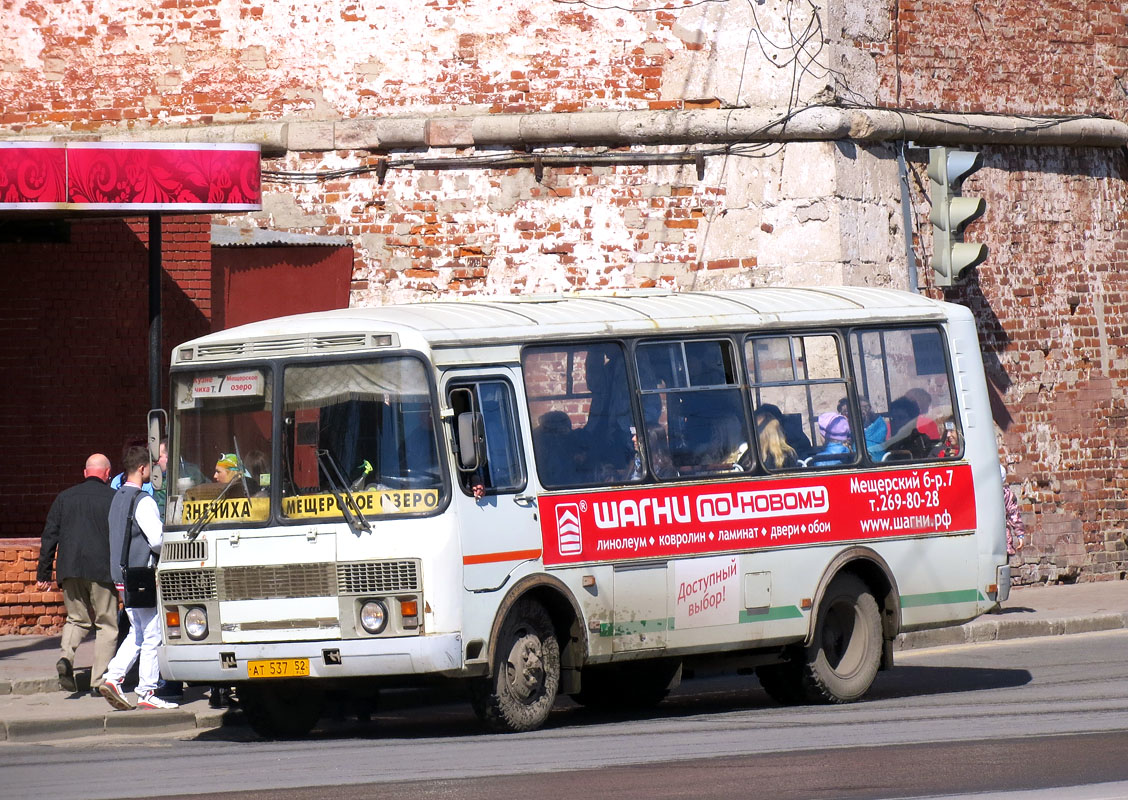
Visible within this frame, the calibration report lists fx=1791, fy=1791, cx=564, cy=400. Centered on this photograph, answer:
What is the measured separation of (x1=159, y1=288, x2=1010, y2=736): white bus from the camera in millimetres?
10648

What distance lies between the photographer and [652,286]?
59.6 feet

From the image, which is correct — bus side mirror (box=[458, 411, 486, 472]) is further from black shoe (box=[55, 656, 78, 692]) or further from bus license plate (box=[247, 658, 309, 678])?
black shoe (box=[55, 656, 78, 692])

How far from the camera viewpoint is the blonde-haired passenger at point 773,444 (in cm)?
1230

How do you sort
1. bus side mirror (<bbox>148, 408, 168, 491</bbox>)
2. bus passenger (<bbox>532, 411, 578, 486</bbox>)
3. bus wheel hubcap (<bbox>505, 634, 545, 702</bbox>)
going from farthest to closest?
bus side mirror (<bbox>148, 408, 168, 491</bbox>), bus passenger (<bbox>532, 411, 578, 486</bbox>), bus wheel hubcap (<bbox>505, 634, 545, 702</bbox>)

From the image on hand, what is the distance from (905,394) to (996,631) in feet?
14.2

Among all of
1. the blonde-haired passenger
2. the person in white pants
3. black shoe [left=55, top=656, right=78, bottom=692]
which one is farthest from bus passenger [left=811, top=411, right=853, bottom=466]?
black shoe [left=55, top=656, right=78, bottom=692]

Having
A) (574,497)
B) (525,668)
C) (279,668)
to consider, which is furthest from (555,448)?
(279,668)

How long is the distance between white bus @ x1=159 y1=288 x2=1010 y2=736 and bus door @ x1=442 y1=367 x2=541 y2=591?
→ 0.02 m

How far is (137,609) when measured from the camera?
12617 mm

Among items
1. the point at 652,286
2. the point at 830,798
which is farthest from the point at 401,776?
the point at 652,286

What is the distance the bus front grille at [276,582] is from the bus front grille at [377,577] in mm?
89

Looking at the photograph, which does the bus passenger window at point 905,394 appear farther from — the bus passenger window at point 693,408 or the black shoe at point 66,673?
the black shoe at point 66,673

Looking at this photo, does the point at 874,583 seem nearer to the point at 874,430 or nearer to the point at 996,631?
the point at 874,430

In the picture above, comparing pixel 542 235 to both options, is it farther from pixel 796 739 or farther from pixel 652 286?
pixel 796 739
